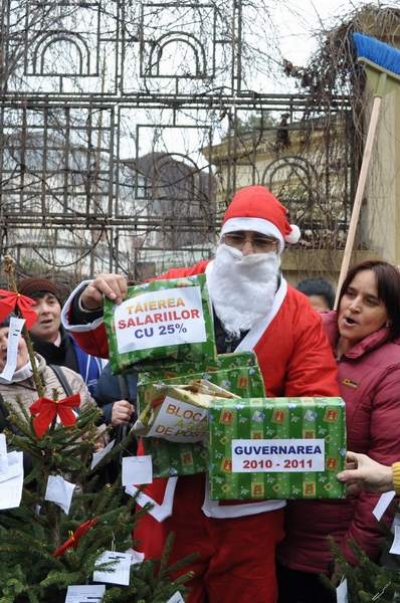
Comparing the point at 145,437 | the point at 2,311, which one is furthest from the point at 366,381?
the point at 2,311

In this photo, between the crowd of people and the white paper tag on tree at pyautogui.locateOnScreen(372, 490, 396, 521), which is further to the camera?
the crowd of people

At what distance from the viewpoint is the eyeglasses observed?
10.2ft

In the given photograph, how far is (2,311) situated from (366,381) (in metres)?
1.35

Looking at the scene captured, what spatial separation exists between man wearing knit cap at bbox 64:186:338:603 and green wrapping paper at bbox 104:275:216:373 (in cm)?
9

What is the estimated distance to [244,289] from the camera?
3.07 m

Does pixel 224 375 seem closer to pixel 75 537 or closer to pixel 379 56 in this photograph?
pixel 75 537

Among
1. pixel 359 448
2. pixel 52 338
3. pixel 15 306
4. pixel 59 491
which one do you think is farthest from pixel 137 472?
pixel 52 338

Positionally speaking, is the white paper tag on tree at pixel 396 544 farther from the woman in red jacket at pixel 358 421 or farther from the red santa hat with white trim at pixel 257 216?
the red santa hat with white trim at pixel 257 216

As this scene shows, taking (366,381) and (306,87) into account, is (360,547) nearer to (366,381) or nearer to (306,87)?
(366,381)

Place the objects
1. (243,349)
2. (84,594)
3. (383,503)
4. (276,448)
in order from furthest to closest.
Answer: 1. (243,349)
2. (383,503)
3. (276,448)
4. (84,594)

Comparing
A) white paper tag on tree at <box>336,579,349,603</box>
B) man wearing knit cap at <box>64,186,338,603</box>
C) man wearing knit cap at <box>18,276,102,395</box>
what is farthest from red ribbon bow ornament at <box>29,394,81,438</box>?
man wearing knit cap at <box>18,276,102,395</box>

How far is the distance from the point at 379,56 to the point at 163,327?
307cm

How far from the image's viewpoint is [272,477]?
258cm

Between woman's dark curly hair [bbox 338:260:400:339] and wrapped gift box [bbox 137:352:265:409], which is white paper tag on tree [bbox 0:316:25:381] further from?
woman's dark curly hair [bbox 338:260:400:339]
